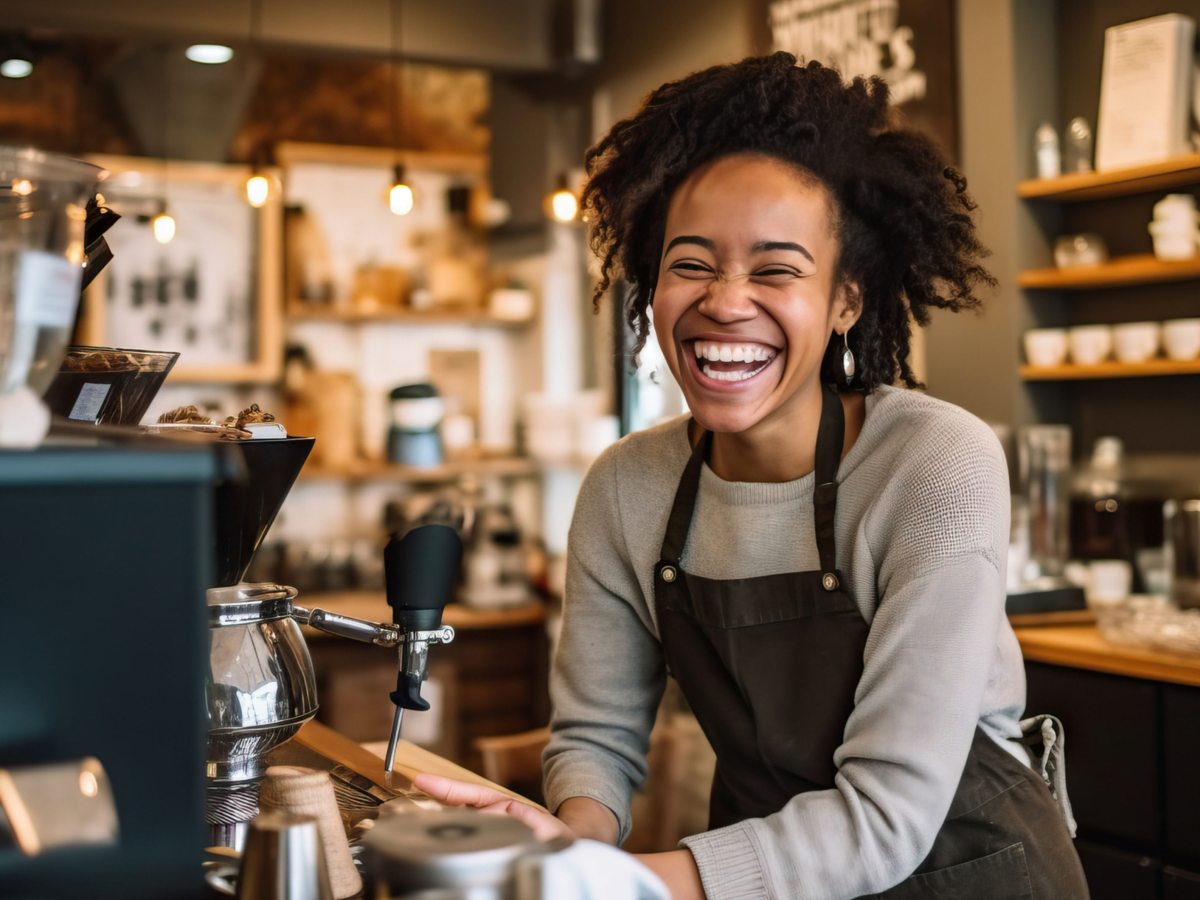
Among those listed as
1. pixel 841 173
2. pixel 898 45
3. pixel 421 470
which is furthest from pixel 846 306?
pixel 421 470

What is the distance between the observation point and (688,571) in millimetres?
1695

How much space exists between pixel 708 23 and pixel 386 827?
13.3 feet

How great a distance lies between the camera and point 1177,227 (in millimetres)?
3107

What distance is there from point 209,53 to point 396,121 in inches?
32.8

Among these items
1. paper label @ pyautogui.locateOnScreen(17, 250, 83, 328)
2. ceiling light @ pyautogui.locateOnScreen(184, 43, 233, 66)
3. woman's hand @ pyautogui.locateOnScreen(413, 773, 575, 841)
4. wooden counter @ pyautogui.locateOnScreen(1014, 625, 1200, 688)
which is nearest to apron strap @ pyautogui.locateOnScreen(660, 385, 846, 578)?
woman's hand @ pyautogui.locateOnScreen(413, 773, 575, 841)

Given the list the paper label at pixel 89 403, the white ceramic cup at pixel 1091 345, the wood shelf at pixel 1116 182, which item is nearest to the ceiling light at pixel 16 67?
the wood shelf at pixel 1116 182

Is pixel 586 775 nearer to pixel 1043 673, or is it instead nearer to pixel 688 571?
pixel 688 571

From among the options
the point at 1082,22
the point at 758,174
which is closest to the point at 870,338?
the point at 758,174

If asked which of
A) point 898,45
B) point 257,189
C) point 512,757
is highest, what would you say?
point 898,45

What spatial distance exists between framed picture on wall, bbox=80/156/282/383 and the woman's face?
3694 millimetres

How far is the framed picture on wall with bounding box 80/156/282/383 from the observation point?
→ 5012 mm

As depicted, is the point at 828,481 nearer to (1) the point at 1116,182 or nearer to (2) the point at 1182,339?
(2) the point at 1182,339

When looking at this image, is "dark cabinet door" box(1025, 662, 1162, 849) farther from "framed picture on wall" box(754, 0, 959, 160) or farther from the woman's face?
"framed picture on wall" box(754, 0, 959, 160)

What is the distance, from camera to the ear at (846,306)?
1.71 meters
